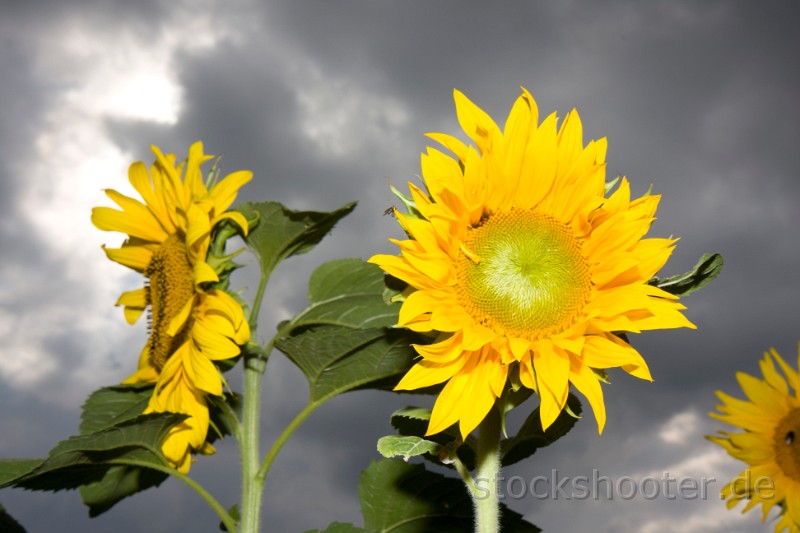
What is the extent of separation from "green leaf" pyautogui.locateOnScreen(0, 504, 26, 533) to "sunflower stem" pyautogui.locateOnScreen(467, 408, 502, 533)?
169 centimetres

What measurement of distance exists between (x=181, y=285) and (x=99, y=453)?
2.01 feet

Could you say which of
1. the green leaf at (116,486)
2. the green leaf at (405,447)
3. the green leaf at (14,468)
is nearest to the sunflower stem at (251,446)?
the green leaf at (116,486)

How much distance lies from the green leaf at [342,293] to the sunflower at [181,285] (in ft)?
1.07

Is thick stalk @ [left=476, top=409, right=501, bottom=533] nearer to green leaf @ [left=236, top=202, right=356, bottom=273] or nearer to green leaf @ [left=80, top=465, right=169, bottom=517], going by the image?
green leaf @ [left=236, top=202, right=356, bottom=273]

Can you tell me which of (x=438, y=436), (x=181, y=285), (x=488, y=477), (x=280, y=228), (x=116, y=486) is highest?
(x=280, y=228)

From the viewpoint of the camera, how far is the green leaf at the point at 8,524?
104 inches

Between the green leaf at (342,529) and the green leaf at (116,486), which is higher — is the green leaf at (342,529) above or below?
below

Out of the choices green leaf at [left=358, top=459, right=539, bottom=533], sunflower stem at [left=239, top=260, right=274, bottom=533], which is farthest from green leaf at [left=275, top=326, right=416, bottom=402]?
green leaf at [left=358, top=459, right=539, bottom=533]

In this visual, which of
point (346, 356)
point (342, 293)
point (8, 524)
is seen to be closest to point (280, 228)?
point (342, 293)

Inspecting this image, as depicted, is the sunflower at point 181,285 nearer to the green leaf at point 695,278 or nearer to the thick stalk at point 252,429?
the thick stalk at point 252,429

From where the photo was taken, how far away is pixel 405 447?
186cm

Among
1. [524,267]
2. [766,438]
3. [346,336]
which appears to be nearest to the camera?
[524,267]

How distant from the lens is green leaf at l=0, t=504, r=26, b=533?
2629 millimetres

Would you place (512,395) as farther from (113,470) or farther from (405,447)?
(113,470)
